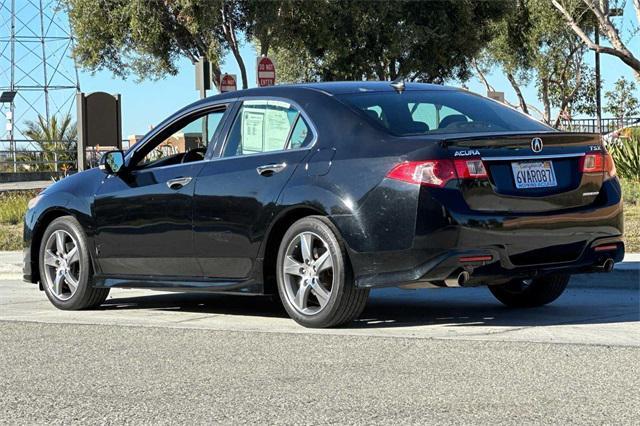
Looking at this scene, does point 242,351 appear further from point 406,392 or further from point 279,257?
point 406,392

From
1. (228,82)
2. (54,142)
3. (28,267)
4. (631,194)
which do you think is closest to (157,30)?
(54,142)

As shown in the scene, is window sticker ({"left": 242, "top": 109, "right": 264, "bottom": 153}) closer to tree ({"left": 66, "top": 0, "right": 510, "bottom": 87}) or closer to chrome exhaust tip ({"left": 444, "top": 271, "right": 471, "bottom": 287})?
chrome exhaust tip ({"left": 444, "top": 271, "right": 471, "bottom": 287})

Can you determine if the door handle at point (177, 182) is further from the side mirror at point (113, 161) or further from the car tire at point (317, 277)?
the car tire at point (317, 277)

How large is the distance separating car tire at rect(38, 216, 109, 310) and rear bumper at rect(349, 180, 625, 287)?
278 cm

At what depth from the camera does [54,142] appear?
39.4 m

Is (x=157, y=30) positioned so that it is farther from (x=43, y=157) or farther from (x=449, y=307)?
(x=449, y=307)

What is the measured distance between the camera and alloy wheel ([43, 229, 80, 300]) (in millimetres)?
10234

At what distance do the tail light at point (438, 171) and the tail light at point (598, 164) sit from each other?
0.87 m

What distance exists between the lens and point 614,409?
580cm

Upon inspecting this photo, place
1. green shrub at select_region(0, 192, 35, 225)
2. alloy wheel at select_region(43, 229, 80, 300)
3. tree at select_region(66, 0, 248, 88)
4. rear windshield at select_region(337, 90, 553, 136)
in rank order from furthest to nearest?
tree at select_region(66, 0, 248, 88) < green shrub at select_region(0, 192, 35, 225) < alloy wheel at select_region(43, 229, 80, 300) < rear windshield at select_region(337, 90, 553, 136)

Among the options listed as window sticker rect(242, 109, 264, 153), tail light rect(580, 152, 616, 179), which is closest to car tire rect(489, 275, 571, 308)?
tail light rect(580, 152, 616, 179)

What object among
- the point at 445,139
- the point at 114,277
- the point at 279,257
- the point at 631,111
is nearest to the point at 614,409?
the point at 445,139

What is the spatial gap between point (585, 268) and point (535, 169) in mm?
804

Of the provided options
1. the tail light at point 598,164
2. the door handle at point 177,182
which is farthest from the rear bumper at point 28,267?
the tail light at point 598,164
